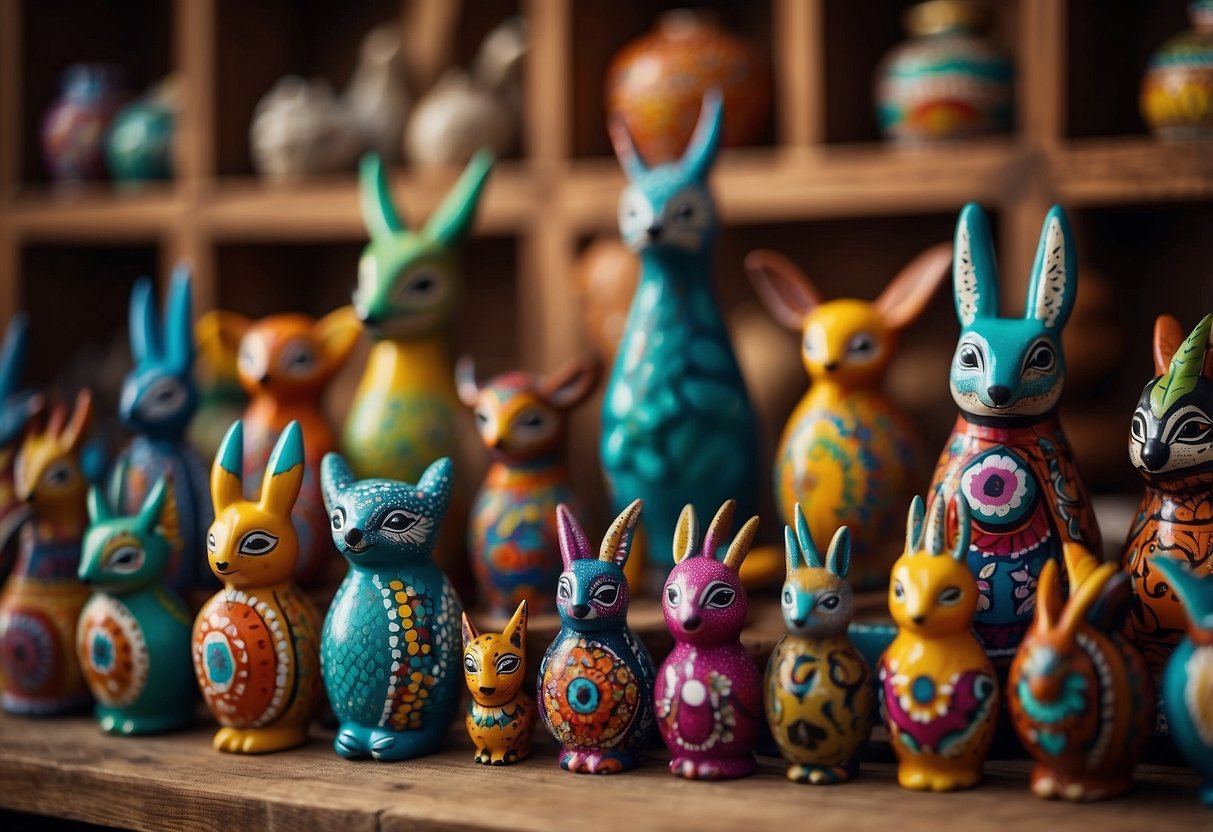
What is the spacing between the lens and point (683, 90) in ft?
5.79

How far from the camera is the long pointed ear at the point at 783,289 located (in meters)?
1.55

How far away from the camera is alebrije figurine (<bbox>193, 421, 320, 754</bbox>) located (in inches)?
51.8

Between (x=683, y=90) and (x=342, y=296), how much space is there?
73cm

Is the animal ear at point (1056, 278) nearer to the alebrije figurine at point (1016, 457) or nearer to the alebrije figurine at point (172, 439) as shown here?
the alebrije figurine at point (1016, 457)

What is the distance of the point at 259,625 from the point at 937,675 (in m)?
0.62

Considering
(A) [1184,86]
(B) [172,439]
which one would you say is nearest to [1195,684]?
(A) [1184,86]

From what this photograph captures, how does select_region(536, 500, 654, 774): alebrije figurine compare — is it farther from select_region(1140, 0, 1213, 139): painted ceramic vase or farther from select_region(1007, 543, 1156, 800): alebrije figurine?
select_region(1140, 0, 1213, 139): painted ceramic vase

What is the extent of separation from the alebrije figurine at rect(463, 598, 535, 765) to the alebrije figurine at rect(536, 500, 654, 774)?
1.2 inches

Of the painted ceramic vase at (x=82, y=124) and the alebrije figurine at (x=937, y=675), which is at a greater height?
the painted ceramic vase at (x=82, y=124)

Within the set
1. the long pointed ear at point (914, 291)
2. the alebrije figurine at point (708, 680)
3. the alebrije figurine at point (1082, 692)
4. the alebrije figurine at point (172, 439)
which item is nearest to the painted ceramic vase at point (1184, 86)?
the long pointed ear at point (914, 291)

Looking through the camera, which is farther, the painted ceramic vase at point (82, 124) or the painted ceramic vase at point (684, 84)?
the painted ceramic vase at point (82, 124)

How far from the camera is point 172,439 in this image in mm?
1604

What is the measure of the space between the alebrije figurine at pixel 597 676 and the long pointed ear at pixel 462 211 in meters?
0.49

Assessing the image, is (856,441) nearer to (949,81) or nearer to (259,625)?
(949,81)
